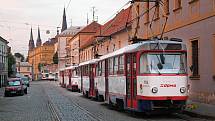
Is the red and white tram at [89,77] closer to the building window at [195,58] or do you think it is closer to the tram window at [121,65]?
the building window at [195,58]

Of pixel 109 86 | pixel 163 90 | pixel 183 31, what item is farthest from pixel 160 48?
pixel 183 31

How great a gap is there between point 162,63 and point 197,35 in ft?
23.7

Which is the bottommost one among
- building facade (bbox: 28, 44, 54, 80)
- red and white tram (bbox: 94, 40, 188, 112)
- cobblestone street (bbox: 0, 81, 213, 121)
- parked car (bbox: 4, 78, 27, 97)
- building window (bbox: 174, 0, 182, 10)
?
cobblestone street (bbox: 0, 81, 213, 121)

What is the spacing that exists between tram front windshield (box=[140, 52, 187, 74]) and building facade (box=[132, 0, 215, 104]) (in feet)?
16.0

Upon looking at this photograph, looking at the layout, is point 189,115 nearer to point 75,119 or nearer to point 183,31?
point 75,119

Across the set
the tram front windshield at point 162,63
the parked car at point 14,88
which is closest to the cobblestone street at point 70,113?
the tram front windshield at point 162,63

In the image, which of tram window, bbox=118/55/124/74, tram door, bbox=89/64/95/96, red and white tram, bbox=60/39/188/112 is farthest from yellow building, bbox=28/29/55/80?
red and white tram, bbox=60/39/188/112

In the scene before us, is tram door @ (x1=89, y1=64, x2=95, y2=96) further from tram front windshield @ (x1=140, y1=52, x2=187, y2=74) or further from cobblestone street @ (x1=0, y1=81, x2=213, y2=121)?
tram front windshield @ (x1=140, y1=52, x2=187, y2=74)

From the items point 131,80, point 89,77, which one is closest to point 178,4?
point 89,77

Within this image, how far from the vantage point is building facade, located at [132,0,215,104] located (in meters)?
22.9

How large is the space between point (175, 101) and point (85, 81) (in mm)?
19305

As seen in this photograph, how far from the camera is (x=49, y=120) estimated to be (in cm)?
1877

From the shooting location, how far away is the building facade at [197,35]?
22922 mm

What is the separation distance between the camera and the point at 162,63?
18.1m
